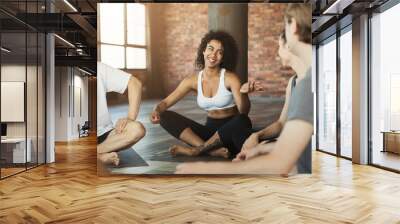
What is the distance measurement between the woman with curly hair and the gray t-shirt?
0.75 metres

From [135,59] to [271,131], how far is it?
259 cm

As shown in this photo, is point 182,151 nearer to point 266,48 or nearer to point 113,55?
point 113,55

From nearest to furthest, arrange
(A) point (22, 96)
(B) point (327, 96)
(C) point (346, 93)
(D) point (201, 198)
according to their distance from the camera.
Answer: (D) point (201, 198)
(A) point (22, 96)
(C) point (346, 93)
(B) point (327, 96)

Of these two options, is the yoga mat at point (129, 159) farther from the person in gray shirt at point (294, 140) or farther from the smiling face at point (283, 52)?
the smiling face at point (283, 52)

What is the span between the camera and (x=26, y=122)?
7.57 metres

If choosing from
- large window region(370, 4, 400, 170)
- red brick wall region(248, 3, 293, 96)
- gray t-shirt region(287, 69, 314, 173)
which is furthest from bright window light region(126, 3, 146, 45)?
large window region(370, 4, 400, 170)

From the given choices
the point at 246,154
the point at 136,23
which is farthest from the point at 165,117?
the point at 136,23

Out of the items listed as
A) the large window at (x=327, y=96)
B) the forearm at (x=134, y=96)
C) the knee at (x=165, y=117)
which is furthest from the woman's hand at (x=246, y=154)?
the large window at (x=327, y=96)

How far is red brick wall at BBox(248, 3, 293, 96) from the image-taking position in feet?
22.1

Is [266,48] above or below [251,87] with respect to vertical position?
above

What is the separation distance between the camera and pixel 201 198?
16.7 feet

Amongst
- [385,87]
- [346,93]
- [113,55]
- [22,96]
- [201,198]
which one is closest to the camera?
[201,198]

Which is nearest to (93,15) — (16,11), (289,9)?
(16,11)

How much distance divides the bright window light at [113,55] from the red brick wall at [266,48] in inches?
85.1
